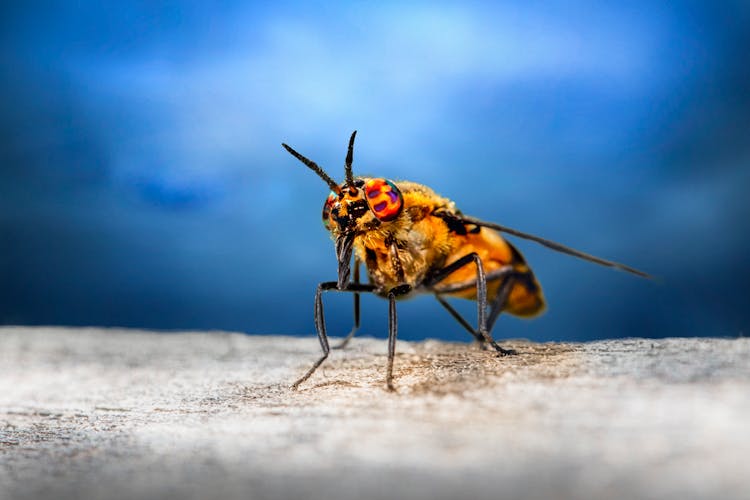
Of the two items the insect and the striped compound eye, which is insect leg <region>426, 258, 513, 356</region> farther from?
the striped compound eye

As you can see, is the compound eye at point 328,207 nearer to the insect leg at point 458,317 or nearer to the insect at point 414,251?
the insect at point 414,251

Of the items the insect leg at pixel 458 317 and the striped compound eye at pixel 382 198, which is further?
the insect leg at pixel 458 317

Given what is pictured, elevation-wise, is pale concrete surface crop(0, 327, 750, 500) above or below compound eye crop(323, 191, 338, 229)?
below

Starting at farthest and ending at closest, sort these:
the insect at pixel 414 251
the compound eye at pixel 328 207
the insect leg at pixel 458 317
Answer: the insect leg at pixel 458 317 < the compound eye at pixel 328 207 < the insect at pixel 414 251

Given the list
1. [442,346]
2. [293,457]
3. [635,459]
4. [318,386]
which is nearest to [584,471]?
[635,459]

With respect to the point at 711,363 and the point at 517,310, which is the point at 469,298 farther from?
the point at 711,363

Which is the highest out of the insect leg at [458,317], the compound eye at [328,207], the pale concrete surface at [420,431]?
the compound eye at [328,207]


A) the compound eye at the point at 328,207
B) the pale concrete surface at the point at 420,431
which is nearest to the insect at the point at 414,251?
the compound eye at the point at 328,207

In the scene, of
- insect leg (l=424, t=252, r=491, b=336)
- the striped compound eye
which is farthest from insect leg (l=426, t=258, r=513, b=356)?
the striped compound eye
